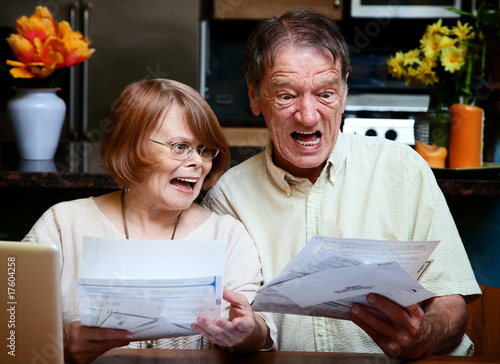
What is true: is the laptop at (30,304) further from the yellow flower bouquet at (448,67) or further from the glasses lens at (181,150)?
the yellow flower bouquet at (448,67)

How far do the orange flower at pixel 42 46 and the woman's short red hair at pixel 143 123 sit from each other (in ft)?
1.82

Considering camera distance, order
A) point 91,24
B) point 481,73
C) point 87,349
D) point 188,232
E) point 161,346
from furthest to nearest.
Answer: point 91,24, point 481,73, point 188,232, point 161,346, point 87,349

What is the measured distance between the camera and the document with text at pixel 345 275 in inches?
37.0

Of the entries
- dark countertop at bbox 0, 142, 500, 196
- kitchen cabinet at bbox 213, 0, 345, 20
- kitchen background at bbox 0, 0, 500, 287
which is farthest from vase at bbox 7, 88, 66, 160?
kitchen cabinet at bbox 213, 0, 345, 20

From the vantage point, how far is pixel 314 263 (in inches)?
37.2

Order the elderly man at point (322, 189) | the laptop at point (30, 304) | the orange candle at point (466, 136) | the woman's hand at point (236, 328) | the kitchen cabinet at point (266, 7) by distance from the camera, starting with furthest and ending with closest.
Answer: the kitchen cabinet at point (266, 7) < the orange candle at point (466, 136) < the elderly man at point (322, 189) < the woman's hand at point (236, 328) < the laptop at point (30, 304)

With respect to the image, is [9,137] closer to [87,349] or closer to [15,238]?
[15,238]

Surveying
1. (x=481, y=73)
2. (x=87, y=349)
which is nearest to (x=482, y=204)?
(x=481, y=73)

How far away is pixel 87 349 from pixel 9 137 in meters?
2.83

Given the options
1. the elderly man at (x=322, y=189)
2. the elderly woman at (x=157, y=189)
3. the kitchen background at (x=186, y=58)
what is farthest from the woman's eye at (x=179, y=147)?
the kitchen background at (x=186, y=58)

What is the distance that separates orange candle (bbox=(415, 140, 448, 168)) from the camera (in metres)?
1.78

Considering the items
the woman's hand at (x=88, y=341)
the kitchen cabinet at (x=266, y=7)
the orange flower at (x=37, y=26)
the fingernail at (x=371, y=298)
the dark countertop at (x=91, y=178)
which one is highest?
the kitchen cabinet at (x=266, y=7)

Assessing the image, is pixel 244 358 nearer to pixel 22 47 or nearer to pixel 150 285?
pixel 150 285

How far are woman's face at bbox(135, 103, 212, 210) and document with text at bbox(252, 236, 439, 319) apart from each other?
342mm
